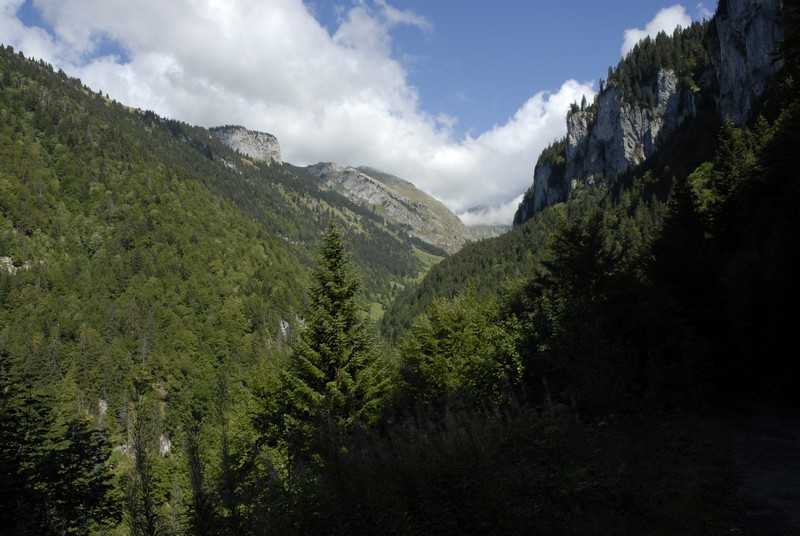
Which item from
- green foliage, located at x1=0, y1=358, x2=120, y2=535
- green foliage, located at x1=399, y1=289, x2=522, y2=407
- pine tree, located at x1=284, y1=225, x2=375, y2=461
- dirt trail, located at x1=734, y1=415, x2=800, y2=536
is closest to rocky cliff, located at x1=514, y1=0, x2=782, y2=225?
green foliage, located at x1=399, y1=289, x2=522, y2=407

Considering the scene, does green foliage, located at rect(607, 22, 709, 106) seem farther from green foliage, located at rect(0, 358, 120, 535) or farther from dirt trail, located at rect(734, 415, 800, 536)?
green foliage, located at rect(0, 358, 120, 535)

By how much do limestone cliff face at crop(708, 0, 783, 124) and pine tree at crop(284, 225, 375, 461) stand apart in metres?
101

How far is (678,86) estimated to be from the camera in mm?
156250

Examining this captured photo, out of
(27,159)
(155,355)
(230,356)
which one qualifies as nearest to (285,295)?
(230,356)

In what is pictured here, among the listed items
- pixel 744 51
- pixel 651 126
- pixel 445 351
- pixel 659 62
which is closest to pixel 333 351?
pixel 445 351

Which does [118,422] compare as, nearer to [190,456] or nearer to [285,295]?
[285,295]

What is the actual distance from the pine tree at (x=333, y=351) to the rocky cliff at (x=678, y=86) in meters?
103

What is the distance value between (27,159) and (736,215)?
18850 cm

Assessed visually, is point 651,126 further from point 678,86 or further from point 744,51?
point 744,51

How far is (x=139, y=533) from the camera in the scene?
5.34m

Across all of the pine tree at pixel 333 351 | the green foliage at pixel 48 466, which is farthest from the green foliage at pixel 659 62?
the green foliage at pixel 48 466

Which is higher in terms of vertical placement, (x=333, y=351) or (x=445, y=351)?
(x=333, y=351)

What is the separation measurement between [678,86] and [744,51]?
196ft

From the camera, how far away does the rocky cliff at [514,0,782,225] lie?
3797 inches
